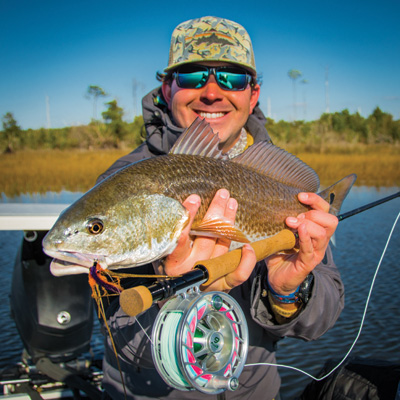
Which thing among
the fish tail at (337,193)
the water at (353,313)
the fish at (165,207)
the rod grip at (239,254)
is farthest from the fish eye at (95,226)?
the water at (353,313)

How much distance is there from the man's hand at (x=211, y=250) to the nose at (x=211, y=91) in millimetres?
789

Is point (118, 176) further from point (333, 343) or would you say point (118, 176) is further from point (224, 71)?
point (333, 343)

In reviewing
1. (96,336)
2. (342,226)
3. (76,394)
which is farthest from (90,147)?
(76,394)

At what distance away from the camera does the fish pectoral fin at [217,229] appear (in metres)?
1.80

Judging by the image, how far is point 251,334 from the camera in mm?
2150

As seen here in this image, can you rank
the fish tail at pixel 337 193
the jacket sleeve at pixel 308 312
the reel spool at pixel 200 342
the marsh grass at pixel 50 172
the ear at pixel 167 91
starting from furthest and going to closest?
the marsh grass at pixel 50 172 → the ear at pixel 167 91 → the fish tail at pixel 337 193 → the jacket sleeve at pixel 308 312 → the reel spool at pixel 200 342

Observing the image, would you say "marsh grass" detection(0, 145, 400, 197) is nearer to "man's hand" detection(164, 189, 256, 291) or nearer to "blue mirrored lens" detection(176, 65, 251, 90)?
"blue mirrored lens" detection(176, 65, 251, 90)

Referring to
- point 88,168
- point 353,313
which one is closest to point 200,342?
point 353,313

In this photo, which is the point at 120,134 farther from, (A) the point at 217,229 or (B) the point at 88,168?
(A) the point at 217,229

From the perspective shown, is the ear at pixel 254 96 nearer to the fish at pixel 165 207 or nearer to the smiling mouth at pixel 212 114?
the smiling mouth at pixel 212 114

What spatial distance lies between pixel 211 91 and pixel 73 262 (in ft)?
4.35

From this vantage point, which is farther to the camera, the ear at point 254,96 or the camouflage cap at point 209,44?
the ear at point 254,96

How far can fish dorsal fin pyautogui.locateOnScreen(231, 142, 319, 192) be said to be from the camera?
2229 millimetres

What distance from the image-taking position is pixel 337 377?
2576mm
